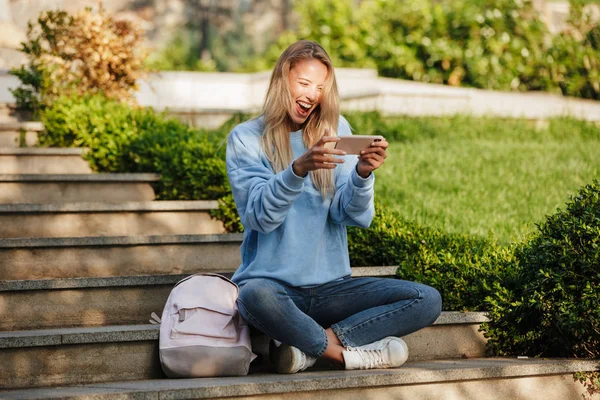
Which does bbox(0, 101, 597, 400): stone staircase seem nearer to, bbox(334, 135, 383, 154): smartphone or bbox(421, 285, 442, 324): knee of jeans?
bbox(421, 285, 442, 324): knee of jeans

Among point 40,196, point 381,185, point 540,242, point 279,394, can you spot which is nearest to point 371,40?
point 381,185

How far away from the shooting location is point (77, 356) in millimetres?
3977

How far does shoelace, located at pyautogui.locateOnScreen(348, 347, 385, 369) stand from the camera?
13.2ft

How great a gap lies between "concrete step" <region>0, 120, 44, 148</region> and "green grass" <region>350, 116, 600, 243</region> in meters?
2.82

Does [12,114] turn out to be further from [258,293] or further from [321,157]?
[321,157]

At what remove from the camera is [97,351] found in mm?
4000

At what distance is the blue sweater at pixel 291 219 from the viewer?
157 inches

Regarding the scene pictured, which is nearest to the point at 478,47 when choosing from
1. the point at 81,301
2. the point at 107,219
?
the point at 107,219

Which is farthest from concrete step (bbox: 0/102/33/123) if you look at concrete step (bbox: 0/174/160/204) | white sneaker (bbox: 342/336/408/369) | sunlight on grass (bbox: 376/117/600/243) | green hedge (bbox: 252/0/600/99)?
green hedge (bbox: 252/0/600/99)

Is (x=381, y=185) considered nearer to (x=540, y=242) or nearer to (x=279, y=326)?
(x=540, y=242)

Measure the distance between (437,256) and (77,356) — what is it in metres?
2.02

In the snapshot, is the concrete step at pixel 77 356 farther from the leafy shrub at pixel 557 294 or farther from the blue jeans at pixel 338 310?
the leafy shrub at pixel 557 294

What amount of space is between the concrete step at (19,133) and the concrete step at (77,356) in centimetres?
361

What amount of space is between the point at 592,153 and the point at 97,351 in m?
5.57
